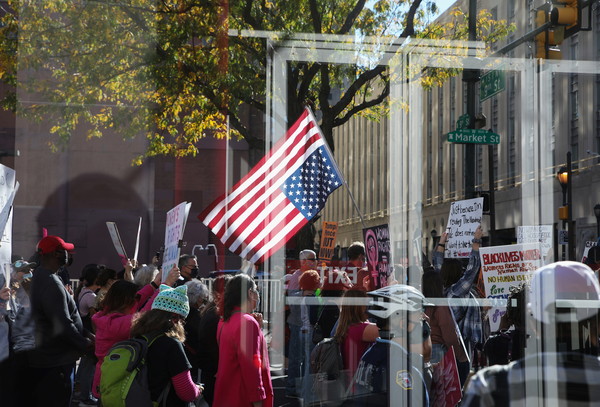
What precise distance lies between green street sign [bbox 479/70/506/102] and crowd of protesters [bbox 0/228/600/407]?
1.38 m

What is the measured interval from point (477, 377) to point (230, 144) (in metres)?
5.68

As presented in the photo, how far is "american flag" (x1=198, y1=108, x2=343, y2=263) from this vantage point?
306 inches

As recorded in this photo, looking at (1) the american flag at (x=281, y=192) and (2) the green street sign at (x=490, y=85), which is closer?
(1) the american flag at (x=281, y=192)

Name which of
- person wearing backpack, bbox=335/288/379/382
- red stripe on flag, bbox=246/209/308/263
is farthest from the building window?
person wearing backpack, bbox=335/288/379/382

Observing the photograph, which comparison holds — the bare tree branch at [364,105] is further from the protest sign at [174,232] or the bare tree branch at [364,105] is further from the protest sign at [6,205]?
the protest sign at [6,205]

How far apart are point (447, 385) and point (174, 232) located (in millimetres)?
3109

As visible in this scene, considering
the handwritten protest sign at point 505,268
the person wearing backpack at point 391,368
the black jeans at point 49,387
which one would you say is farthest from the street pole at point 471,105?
the black jeans at point 49,387

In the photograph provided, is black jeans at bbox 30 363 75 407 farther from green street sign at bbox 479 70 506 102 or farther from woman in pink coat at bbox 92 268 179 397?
green street sign at bbox 479 70 506 102

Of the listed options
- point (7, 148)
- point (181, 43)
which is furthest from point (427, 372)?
point (7, 148)

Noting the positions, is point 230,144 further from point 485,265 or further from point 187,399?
point 187,399

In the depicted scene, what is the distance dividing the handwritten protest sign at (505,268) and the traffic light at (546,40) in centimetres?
185

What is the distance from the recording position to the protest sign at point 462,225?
810 cm

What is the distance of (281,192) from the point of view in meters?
7.79

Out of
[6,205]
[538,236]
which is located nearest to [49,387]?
[6,205]
